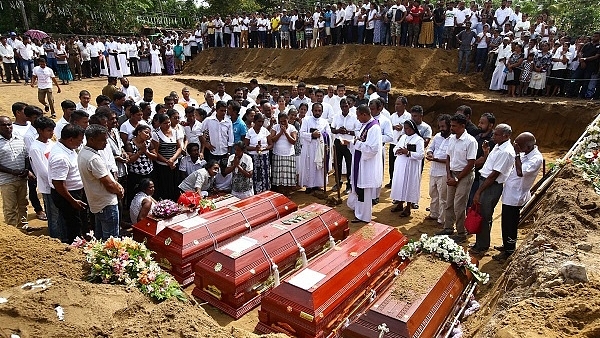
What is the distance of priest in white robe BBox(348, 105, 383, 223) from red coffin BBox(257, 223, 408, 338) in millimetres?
1994

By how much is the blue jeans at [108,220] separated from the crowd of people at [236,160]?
0.01m

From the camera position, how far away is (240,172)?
6809mm

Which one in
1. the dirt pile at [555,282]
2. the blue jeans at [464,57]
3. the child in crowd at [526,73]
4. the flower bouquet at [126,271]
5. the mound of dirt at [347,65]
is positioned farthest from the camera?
the mound of dirt at [347,65]

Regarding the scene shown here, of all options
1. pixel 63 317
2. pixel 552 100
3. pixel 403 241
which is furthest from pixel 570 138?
pixel 63 317

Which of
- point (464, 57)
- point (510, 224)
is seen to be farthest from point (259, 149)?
point (464, 57)

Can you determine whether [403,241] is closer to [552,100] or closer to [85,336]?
[85,336]

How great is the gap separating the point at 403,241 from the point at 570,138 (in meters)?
8.73

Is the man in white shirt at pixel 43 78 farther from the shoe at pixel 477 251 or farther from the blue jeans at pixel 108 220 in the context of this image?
the shoe at pixel 477 251

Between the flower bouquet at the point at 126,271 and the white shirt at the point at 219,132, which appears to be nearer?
the flower bouquet at the point at 126,271

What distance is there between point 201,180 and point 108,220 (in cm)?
180

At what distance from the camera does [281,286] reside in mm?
4113

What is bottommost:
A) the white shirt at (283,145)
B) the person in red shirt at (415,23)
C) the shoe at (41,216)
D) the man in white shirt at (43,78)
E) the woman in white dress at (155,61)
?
the shoe at (41,216)

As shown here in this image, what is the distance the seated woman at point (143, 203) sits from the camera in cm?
571

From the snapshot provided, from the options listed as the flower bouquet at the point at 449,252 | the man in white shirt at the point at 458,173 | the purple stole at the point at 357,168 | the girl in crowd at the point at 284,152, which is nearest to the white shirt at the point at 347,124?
the girl in crowd at the point at 284,152
